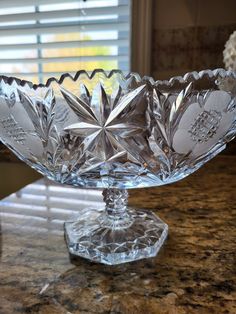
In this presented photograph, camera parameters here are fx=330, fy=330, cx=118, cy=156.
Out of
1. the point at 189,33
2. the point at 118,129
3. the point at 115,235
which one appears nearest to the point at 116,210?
the point at 115,235

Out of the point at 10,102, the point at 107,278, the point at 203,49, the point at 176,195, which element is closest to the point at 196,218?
the point at 176,195

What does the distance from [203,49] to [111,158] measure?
83 cm

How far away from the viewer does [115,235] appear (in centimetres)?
45

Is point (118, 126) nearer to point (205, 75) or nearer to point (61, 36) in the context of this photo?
point (205, 75)

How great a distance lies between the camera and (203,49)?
106cm

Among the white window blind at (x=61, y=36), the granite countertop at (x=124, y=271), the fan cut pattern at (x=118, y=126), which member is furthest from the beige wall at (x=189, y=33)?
the fan cut pattern at (x=118, y=126)

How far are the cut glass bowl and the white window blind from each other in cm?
87

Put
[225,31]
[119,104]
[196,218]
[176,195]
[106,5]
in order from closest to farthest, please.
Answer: [119,104]
[196,218]
[176,195]
[225,31]
[106,5]

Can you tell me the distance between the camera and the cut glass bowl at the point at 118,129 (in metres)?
0.36

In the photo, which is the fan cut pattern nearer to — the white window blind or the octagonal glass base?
the octagonal glass base

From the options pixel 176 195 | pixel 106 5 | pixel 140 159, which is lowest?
pixel 176 195

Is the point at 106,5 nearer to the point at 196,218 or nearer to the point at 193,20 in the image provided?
the point at 193,20

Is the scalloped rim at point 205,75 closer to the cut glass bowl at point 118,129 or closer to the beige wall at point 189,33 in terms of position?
the cut glass bowl at point 118,129

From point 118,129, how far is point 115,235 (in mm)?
167
